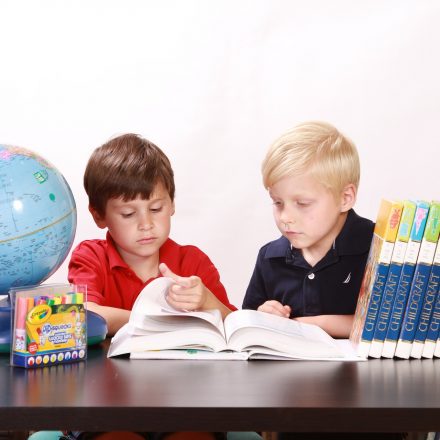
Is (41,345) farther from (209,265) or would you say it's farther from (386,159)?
(386,159)

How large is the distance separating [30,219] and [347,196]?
761 mm

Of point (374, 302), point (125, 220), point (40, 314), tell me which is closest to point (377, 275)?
point (374, 302)

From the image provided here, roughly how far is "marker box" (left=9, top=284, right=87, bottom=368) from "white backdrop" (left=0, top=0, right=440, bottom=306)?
71.3 inches

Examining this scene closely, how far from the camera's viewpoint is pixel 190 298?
5.54ft

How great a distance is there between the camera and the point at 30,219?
1.59 metres

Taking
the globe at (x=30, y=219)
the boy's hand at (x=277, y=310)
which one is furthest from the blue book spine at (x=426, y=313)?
the globe at (x=30, y=219)

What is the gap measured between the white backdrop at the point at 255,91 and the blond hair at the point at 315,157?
51.7 inches

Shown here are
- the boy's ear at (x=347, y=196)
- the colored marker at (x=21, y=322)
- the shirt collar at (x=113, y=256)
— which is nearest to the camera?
the colored marker at (x=21, y=322)

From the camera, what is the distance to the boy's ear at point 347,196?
1.97 m

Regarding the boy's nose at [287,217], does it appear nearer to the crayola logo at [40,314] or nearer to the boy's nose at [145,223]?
the boy's nose at [145,223]

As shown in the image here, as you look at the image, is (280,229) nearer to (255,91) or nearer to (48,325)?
(48,325)

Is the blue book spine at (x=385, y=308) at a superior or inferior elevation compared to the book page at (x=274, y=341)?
superior

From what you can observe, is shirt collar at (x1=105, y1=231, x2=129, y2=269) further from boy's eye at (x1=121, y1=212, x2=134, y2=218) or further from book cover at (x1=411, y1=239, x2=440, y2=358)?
book cover at (x1=411, y1=239, x2=440, y2=358)

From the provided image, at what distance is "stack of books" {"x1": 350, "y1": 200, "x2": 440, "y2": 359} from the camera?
1504mm
